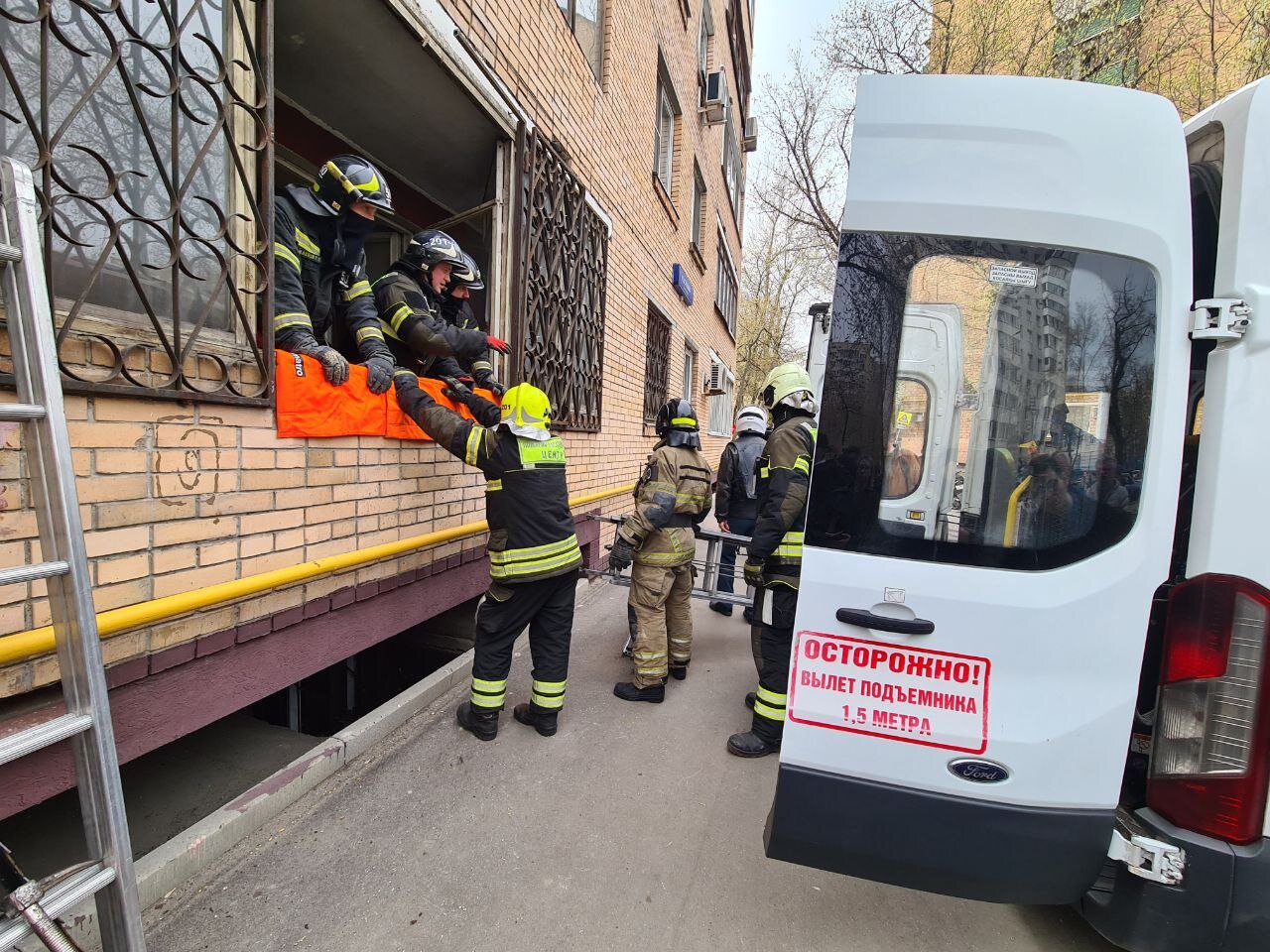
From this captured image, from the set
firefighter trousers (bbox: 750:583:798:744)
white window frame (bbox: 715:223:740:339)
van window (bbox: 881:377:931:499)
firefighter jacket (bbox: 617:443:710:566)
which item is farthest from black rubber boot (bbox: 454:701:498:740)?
white window frame (bbox: 715:223:740:339)

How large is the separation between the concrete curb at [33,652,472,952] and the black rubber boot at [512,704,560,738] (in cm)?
57

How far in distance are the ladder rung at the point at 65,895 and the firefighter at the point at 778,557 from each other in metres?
2.46

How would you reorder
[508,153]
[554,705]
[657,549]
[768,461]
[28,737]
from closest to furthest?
[28,737], [554,705], [768,461], [657,549], [508,153]

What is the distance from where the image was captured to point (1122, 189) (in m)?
1.46

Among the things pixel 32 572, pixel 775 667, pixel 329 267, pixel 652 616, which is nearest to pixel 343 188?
pixel 329 267

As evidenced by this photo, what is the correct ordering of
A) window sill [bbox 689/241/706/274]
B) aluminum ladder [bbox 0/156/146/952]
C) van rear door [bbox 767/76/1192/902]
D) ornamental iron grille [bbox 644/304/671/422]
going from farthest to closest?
window sill [bbox 689/241/706/274]
ornamental iron grille [bbox 644/304/671/422]
van rear door [bbox 767/76/1192/902]
aluminum ladder [bbox 0/156/146/952]

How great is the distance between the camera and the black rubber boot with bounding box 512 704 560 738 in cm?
303

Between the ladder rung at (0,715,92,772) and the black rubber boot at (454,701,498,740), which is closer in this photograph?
the ladder rung at (0,715,92,772)

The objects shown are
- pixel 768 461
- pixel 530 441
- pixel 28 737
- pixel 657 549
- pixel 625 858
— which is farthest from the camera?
pixel 657 549

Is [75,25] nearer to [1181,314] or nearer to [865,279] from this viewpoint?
[865,279]

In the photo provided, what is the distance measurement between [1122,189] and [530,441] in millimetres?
2275

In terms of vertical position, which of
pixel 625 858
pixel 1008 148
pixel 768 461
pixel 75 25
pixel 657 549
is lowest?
pixel 625 858

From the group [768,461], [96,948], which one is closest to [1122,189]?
[768,461]

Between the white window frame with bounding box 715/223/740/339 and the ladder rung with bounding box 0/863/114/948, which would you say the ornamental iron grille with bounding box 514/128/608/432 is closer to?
the ladder rung with bounding box 0/863/114/948
